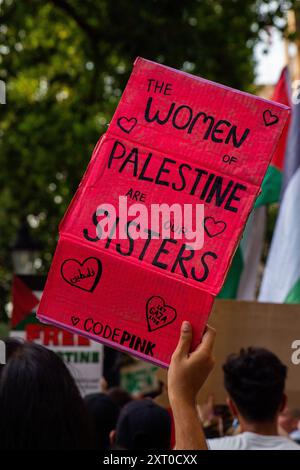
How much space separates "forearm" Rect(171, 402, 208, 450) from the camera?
230cm

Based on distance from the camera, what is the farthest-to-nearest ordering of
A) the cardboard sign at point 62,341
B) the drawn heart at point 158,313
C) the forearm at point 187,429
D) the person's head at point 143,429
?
the cardboard sign at point 62,341 < the person's head at point 143,429 < the drawn heart at point 158,313 < the forearm at point 187,429

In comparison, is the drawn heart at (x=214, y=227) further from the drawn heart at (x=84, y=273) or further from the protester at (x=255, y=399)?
the protester at (x=255, y=399)

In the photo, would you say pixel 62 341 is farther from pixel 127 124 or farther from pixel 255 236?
pixel 127 124

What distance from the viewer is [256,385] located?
144 inches

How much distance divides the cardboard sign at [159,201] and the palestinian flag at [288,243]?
7.54 feet

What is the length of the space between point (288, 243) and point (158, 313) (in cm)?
280

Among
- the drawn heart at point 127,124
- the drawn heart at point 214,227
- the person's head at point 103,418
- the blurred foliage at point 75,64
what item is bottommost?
the person's head at point 103,418

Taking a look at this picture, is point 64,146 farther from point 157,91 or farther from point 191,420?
point 191,420

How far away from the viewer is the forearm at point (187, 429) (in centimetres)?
230

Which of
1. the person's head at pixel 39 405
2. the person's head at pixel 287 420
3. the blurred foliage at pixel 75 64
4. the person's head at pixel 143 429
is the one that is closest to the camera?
the person's head at pixel 39 405

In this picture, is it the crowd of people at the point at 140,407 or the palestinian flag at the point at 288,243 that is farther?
the palestinian flag at the point at 288,243

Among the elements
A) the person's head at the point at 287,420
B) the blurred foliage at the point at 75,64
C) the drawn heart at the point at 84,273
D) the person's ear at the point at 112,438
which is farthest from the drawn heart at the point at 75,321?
the blurred foliage at the point at 75,64

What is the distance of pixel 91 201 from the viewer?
10.4 feet

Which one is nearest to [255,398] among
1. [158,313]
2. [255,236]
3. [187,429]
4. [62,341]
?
[158,313]
